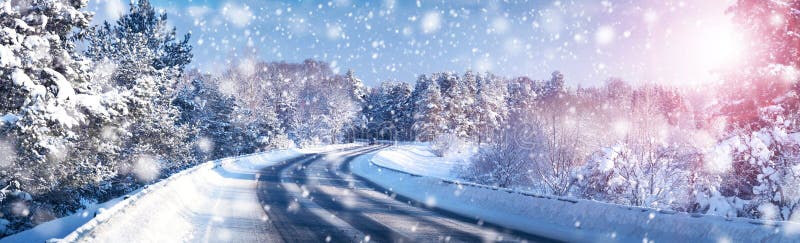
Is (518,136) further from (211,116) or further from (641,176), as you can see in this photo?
(211,116)

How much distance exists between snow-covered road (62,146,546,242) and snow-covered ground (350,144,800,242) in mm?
1003

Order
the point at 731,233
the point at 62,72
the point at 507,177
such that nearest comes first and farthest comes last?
1. the point at 731,233
2. the point at 62,72
3. the point at 507,177

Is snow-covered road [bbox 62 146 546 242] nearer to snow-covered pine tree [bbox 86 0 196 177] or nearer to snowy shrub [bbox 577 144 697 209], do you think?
snowy shrub [bbox 577 144 697 209]

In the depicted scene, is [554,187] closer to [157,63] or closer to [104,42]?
[104,42]

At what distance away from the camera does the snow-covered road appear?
9184mm

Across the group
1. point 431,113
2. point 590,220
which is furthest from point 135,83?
point 431,113

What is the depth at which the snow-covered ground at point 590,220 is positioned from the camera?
7355mm

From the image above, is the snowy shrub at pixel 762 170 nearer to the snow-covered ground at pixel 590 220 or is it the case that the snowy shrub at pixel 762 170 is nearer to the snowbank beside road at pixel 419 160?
the snow-covered ground at pixel 590 220

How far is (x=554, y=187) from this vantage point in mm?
19094

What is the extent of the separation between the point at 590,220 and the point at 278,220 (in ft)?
22.9

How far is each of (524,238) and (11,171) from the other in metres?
14.1

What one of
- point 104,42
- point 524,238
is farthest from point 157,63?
point 524,238

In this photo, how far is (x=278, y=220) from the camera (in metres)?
12.0

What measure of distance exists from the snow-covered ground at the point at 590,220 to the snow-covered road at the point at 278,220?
39.5 inches
